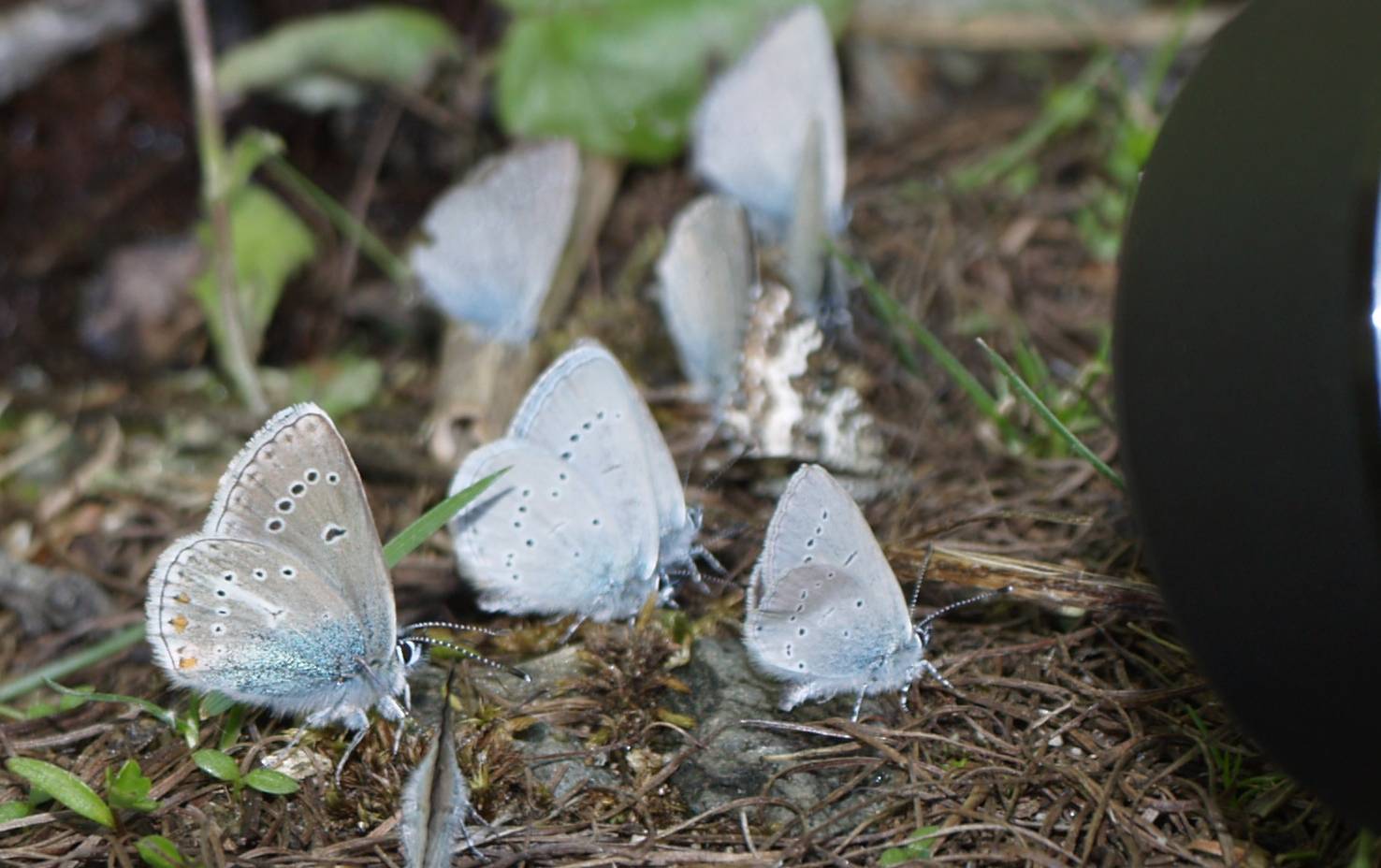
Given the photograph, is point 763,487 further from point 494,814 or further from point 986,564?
point 494,814

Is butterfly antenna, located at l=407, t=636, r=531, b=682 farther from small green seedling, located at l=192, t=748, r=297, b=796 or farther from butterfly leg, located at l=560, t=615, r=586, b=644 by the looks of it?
small green seedling, located at l=192, t=748, r=297, b=796

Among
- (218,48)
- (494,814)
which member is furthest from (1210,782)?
(218,48)

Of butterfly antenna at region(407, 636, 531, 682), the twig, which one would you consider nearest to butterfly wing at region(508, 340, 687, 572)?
butterfly antenna at region(407, 636, 531, 682)

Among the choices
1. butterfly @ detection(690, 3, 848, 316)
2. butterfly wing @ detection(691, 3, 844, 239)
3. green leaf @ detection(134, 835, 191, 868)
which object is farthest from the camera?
butterfly wing @ detection(691, 3, 844, 239)

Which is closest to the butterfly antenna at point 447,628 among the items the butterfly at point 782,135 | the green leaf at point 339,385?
the green leaf at point 339,385

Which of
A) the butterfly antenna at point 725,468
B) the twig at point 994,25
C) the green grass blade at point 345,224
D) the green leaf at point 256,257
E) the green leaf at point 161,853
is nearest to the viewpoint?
the green leaf at point 161,853

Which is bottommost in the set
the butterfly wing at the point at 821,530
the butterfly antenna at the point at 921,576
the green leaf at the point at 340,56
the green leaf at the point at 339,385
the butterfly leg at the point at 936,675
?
the butterfly leg at the point at 936,675

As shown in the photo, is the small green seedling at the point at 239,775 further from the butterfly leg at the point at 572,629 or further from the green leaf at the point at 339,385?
the green leaf at the point at 339,385

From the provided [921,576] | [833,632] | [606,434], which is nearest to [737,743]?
[833,632]
